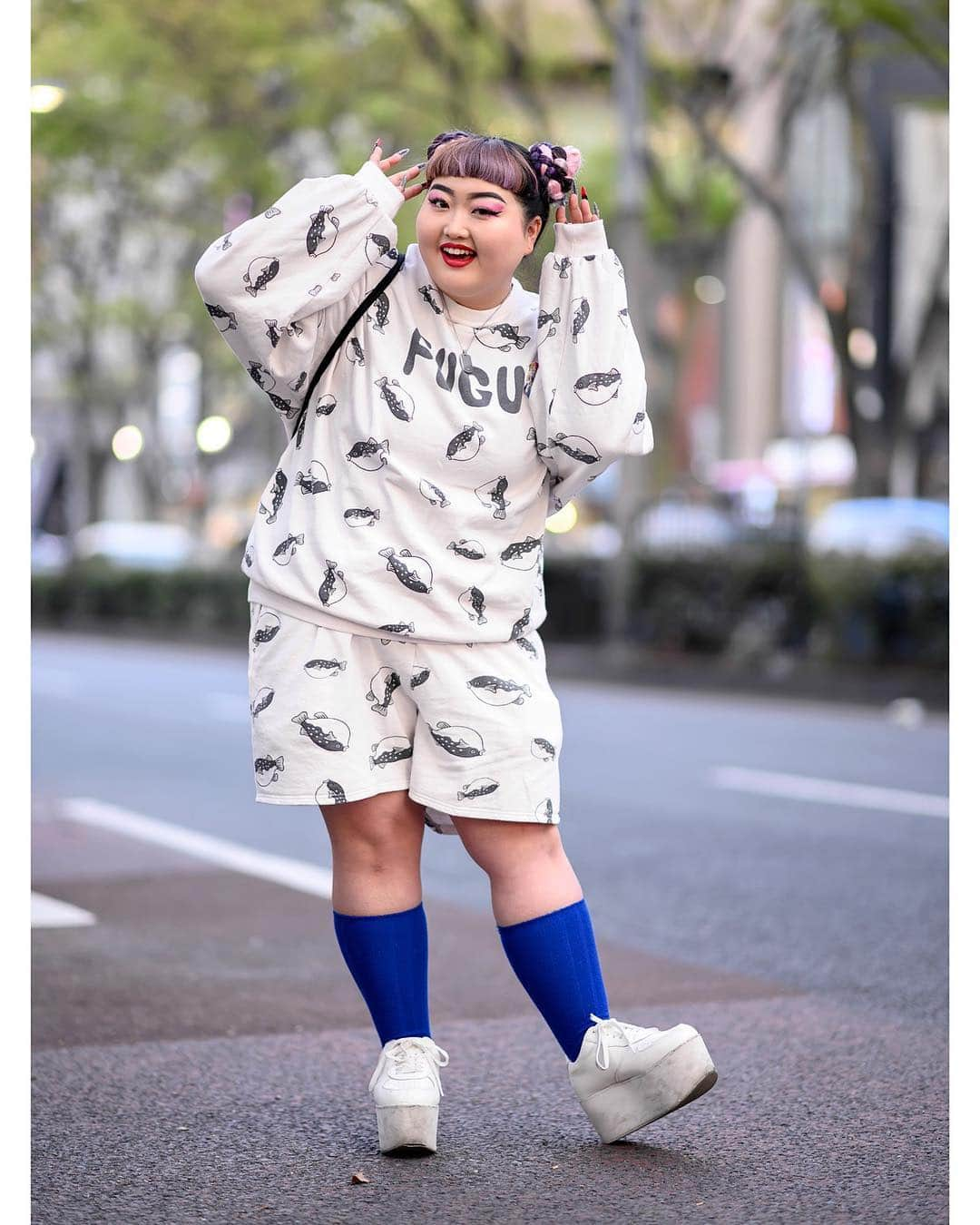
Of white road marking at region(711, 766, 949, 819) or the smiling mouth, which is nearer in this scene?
the smiling mouth

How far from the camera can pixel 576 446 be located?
314 centimetres

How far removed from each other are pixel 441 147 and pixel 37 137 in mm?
19903

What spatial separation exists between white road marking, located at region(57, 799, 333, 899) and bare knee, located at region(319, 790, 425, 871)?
2737 mm

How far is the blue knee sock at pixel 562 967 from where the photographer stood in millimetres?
3189

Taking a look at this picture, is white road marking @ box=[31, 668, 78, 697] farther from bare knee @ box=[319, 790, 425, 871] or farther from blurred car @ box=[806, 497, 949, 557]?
bare knee @ box=[319, 790, 425, 871]

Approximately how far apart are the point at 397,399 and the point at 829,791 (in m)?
6.08

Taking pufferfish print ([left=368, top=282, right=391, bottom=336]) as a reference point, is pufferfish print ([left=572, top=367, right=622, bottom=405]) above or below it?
below

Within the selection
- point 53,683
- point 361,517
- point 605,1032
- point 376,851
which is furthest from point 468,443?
point 53,683

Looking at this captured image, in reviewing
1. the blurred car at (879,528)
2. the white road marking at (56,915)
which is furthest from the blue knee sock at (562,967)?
the blurred car at (879,528)

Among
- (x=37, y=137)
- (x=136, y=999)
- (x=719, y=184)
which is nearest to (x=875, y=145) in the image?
(x=719, y=184)

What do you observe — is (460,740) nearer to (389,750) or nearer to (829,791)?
(389,750)

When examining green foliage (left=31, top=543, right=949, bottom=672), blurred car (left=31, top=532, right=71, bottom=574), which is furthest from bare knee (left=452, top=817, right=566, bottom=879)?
blurred car (left=31, top=532, right=71, bottom=574)

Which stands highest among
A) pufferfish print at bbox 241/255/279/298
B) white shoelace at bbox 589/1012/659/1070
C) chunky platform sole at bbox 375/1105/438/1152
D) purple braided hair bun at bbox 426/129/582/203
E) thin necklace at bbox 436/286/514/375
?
purple braided hair bun at bbox 426/129/582/203

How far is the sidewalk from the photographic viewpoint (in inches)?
116
